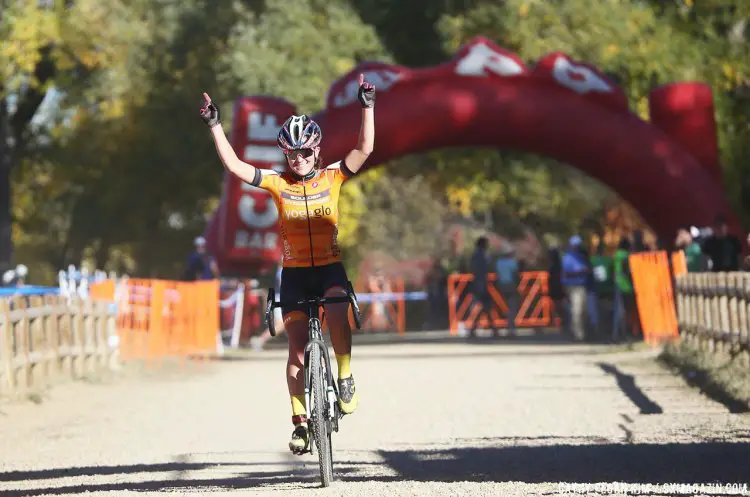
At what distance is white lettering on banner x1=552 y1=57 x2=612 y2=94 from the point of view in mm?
26531

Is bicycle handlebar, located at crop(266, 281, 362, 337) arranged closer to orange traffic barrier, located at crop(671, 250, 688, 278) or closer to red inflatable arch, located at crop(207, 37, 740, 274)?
orange traffic barrier, located at crop(671, 250, 688, 278)

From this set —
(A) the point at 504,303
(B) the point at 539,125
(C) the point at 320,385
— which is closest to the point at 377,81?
(B) the point at 539,125

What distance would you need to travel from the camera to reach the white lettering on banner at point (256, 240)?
27.5 m

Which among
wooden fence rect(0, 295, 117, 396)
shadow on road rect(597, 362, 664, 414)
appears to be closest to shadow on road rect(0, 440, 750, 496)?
shadow on road rect(597, 362, 664, 414)

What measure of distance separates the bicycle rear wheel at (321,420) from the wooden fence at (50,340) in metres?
7.30

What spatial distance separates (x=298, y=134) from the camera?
891 cm

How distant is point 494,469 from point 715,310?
7481mm

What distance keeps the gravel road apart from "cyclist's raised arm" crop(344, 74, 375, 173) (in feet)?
5.67

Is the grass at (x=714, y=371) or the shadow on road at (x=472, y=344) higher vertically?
the grass at (x=714, y=371)

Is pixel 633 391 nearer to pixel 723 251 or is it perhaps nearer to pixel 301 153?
pixel 723 251

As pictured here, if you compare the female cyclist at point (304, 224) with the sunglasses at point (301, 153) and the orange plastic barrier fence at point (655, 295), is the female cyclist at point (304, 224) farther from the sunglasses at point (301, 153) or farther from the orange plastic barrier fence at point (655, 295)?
the orange plastic barrier fence at point (655, 295)

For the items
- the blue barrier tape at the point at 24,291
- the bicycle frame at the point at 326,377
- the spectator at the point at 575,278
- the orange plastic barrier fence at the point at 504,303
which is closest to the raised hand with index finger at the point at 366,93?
the bicycle frame at the point at 326,377

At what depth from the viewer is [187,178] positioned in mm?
48688

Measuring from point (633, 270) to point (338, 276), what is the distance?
1510cm
